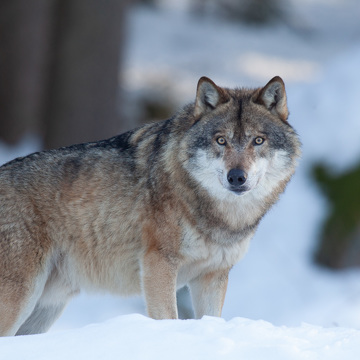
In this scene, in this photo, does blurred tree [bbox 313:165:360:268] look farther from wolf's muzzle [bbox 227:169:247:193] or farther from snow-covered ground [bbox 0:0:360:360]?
wolf's muzzle [bbox 227:169:247:193]

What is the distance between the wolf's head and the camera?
5062mm

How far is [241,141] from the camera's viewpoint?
5.13 m

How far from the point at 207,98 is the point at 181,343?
212 centimetres

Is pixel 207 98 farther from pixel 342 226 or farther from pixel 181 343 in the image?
pixel 342 226

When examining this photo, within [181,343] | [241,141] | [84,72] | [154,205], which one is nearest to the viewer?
[181,343]

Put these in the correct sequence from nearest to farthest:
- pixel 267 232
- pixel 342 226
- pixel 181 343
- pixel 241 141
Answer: pixel 181 343, pixel 241 141, pixel 342 226, pixel 267 232

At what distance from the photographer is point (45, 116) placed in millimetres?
12219

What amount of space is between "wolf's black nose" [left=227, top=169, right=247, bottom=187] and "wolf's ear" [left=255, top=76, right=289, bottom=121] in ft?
2.20

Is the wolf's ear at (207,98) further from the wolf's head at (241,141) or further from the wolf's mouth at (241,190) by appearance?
the wolf's mouth at (241,190)

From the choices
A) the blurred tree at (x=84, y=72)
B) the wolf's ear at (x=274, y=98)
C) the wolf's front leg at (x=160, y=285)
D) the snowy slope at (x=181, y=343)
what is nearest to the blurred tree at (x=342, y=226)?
the blurred tree at (x=84, y=72)

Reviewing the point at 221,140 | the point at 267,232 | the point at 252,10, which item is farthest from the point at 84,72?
the point at 252,10

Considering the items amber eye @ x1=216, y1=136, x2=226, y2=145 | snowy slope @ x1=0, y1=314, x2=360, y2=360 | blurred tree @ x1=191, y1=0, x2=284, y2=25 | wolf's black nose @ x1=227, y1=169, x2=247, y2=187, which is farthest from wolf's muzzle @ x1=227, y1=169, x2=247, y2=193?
blurred tree @ x1=191, y1=0, x2=284, y2=25

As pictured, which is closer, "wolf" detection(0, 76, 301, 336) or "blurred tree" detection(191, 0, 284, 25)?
"wolf" detection(0, 76, 301, 336)

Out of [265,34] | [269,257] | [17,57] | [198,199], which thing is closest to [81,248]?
[198,199]
